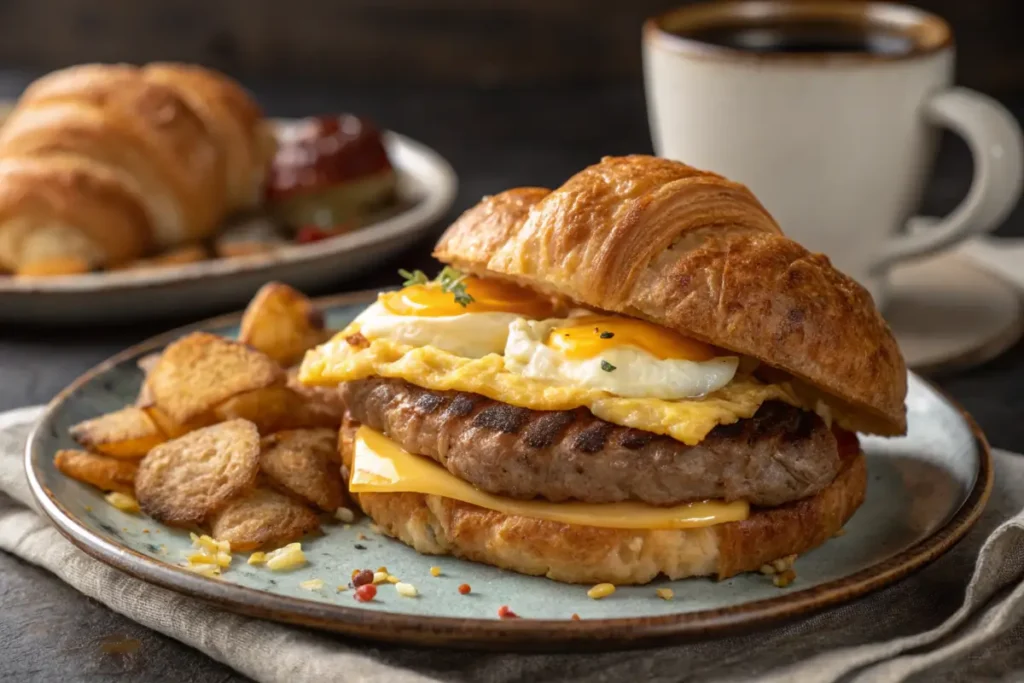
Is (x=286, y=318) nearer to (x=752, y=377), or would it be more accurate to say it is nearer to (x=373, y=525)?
(x=373, y=525)

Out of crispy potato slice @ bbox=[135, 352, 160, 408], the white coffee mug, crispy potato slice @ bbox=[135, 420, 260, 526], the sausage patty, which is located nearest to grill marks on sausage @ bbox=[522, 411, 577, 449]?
the sausage patty

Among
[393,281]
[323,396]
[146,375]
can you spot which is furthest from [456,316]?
[393,281]

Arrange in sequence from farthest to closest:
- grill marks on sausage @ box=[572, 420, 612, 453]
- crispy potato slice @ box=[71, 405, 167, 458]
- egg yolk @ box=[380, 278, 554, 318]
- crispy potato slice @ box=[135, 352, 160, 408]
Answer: crispy potato slice @ box=[135, 352, 160, 408], crispy potato slice @ box=[71, 405, 167, 458], egg yolk @ box=[380, 278, 554, 318], grill marks on sausage @ box=[572, 420, 612, 453]

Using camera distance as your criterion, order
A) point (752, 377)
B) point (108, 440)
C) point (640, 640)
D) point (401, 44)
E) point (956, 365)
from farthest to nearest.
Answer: point (401, 44)
point (956, 365)
point (108, 440)
point (752, 377)
point (640, 640)

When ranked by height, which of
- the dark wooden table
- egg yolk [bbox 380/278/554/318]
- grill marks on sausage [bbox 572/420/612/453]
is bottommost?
the dark wooden table

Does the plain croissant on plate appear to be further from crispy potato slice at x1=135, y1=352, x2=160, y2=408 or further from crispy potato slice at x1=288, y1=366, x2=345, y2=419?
crispy potato slice at x1=288, y1=366, x2=345, y2=419

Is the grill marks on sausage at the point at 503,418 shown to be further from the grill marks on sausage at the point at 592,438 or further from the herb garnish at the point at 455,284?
the herb garnish at the point at 455,284

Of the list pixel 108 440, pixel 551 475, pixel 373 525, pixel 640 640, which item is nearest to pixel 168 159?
pixel 108 440

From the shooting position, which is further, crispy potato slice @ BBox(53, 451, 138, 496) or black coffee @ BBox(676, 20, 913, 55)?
black coffee @ BBox(676, 20, 913, 55)
